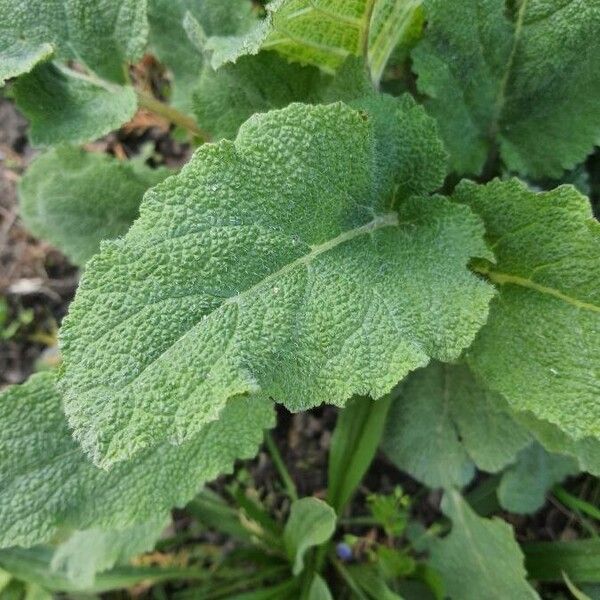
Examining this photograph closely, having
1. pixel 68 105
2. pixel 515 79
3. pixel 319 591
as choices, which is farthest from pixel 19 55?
pixel 319 591

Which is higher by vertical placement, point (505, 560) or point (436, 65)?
point (436, 65)

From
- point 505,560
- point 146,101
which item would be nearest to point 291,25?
point 146,101

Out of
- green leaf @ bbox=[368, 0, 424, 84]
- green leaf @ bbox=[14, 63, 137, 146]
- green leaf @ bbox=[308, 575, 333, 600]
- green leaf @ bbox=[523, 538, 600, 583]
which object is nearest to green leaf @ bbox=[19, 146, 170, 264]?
green leaf @ bbox=[14, 63, 137, 146]

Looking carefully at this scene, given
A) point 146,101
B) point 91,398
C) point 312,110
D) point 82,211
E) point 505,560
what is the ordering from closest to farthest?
point 91,398
point 312,110
point 505,560
point 146,101
point 82,211

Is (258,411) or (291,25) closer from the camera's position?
(291,25)

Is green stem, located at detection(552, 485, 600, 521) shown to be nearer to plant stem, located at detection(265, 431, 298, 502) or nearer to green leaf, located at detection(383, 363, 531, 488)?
green leaf, located at detection(383, 363, 531, 488)

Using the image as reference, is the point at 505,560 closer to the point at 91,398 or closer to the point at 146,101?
the point at 91,398
